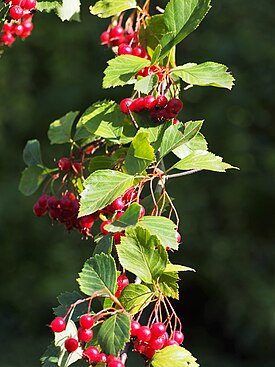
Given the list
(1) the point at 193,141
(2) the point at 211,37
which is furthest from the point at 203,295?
(1) the point at 193,141

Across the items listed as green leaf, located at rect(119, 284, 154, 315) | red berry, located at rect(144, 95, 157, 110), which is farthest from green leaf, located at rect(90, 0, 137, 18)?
green leaf, located at rect(119, 284, 154, 315)

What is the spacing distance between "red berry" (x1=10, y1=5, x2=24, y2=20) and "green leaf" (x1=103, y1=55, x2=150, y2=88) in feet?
0.41

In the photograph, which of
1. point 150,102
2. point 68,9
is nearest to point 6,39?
point 68,9

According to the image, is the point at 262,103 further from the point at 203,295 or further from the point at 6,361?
the point at 6,361

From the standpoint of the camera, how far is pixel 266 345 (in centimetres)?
455

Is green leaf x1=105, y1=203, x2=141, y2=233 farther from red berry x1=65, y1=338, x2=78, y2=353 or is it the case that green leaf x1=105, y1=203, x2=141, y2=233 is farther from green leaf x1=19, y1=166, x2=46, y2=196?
green leaf x1=19, y1=166, x2=46, y2=196

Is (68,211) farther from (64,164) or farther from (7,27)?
(7,27)

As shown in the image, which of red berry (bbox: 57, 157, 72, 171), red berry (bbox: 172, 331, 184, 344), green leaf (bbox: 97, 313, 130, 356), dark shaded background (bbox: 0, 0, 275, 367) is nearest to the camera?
green leaf (bbox: 97, 313, 130, 356)

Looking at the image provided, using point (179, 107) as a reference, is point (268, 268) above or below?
below

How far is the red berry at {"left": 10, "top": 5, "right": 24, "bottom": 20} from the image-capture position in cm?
95

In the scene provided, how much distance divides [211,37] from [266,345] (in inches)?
71.5

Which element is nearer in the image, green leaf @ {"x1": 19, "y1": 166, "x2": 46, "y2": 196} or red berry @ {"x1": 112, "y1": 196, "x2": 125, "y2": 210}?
red berry @ {"x1": 112, "y1": 196, "x2": 125, "y2": 210}

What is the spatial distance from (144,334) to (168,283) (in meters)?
0.07

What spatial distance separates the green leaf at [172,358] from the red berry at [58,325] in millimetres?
105
